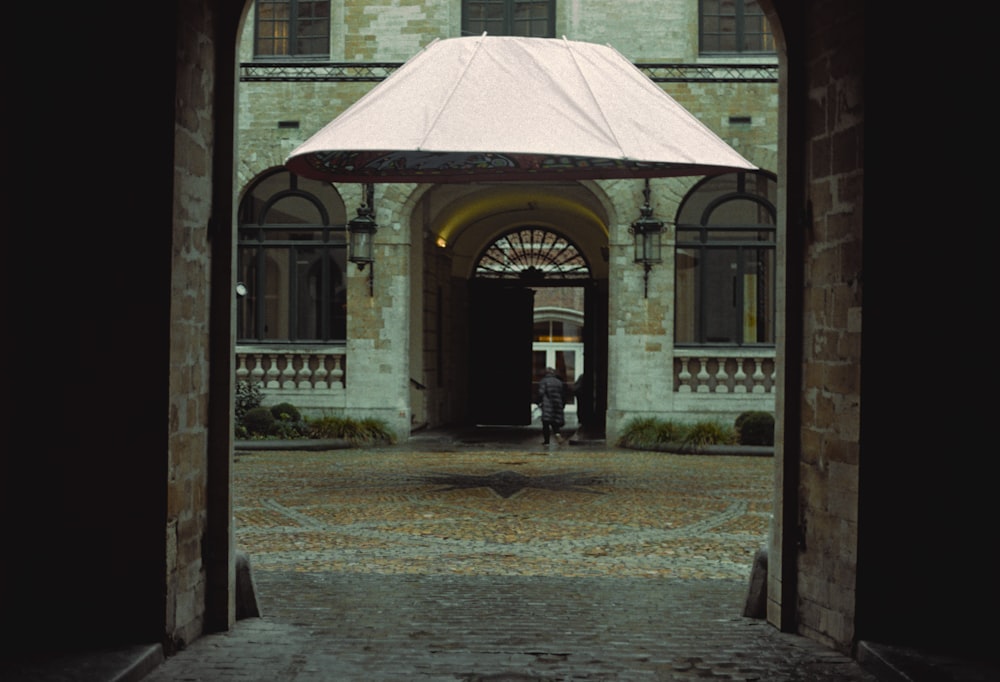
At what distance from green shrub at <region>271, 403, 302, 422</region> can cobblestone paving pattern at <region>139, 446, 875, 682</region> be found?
160 inches

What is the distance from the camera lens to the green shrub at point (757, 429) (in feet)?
58.4

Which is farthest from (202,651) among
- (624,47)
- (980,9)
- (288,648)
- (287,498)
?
(624,47)

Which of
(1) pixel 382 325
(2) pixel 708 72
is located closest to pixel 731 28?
(2) pixel 708 72

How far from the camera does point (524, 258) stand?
26672 mm

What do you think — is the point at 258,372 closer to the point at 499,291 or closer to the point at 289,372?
the point at 289,372

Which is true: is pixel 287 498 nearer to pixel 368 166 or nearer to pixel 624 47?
pixel 368 166

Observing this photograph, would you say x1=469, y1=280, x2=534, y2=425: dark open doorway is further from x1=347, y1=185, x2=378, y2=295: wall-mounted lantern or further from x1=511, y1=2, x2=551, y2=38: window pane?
x1=511, y1=2, x2=551, y2=38: window pane

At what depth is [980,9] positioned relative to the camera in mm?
5402

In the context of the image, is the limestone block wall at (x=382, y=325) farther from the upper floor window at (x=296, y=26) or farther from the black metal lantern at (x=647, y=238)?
the black metal lantern at (x=647, y=238)

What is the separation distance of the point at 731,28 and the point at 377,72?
5.61 m

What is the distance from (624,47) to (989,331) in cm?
→ 1436

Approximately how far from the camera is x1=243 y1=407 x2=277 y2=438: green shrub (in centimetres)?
1814

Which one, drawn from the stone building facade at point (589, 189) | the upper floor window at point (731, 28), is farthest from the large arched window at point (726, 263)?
the upper floor window at point (731, 28)

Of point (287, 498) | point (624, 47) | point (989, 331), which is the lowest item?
point (287, 498)
